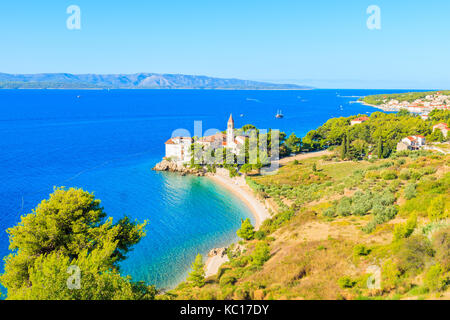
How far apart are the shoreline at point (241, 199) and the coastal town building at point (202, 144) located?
21.3ft

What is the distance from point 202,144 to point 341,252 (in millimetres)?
34629

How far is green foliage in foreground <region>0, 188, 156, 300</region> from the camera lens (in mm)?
11900

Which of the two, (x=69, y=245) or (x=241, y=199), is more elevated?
(x=69, y=245)

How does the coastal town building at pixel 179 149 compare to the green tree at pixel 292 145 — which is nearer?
the coastal town building at pixel 179 149

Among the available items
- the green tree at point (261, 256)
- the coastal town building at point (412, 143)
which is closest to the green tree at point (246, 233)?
the green tree at point (261, 256)

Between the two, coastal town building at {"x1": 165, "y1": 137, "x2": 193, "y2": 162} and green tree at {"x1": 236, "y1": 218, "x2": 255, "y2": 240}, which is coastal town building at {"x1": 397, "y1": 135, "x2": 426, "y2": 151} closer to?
coastal town building at {"x1": 165, "y1": 137, "x2": 193, "y2": 162}

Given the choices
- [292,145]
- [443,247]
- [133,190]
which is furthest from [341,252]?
[292,145]

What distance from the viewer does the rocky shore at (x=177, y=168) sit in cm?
4559

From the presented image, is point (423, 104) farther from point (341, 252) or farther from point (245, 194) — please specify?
point (341, 252)

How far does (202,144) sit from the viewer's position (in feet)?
159

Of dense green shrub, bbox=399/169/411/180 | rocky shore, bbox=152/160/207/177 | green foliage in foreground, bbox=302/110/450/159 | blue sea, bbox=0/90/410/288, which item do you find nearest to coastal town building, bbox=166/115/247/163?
rocky shore, bbox=152/160/207/177

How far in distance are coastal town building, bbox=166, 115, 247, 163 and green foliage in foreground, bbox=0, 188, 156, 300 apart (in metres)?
31.6

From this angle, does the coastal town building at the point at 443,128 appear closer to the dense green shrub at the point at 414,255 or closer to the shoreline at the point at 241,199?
the shoreline at the point at 241,199
